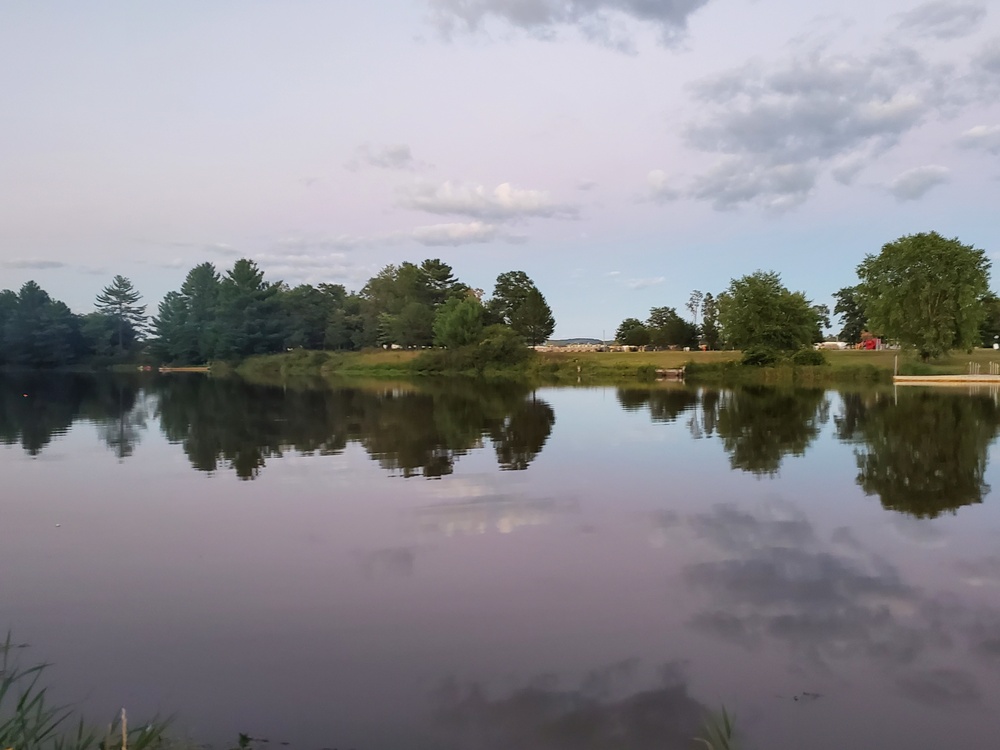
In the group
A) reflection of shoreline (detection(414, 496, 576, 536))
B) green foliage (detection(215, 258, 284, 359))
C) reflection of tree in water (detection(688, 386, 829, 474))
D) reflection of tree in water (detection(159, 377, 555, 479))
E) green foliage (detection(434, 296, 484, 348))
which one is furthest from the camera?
green foliage (detection(215, 258, 284, 359))

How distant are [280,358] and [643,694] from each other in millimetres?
97258

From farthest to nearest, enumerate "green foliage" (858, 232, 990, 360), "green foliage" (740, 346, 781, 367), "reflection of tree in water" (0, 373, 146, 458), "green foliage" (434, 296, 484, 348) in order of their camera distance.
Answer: "green foliage" (434, 296, 484, 348), "green foliage" (740, 346, 781, 367), "green foliage" (858, 232, 990, 360), "reflection of tree in water" (0, 373, 146, 458)

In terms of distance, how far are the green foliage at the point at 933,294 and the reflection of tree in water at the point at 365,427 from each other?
35873 millimetres

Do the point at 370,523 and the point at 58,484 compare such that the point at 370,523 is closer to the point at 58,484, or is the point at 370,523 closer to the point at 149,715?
the point at 149,715

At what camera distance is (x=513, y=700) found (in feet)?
22.2

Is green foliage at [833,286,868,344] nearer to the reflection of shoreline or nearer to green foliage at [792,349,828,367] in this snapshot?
green foliage at [792,349,828,367]

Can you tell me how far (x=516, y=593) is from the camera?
31.5ft

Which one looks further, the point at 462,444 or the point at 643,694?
the point at 462,444

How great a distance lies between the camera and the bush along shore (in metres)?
62.4

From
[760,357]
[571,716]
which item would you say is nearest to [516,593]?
[571,716]

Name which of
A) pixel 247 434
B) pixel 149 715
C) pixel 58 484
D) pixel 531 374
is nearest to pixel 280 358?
pixel 531 374

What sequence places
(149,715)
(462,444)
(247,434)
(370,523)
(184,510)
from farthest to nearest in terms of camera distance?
(247,434) < (462,444) < (184,510) < (370,523) < (149,715)

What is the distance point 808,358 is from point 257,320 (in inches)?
2790

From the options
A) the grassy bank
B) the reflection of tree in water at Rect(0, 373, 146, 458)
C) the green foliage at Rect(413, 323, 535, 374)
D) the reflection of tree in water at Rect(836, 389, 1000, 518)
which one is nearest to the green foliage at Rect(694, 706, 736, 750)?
the reflection of tree in water at Rect(836, 389, 1000, 518)
